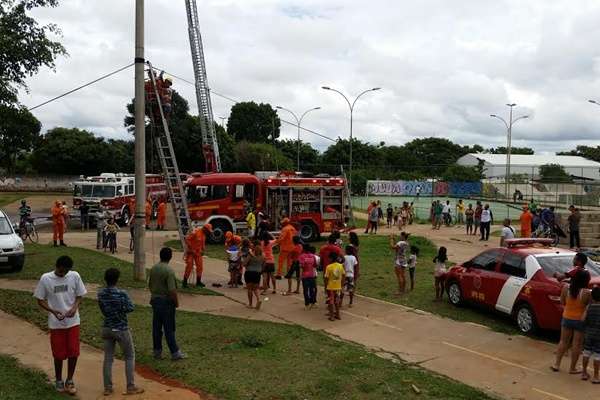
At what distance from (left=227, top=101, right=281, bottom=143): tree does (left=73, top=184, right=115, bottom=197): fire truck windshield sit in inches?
2648

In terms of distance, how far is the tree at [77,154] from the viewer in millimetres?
72688

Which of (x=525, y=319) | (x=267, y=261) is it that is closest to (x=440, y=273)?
(x=525, y=319)

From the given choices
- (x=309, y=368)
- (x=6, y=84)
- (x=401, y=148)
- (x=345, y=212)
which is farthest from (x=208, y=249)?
(x=401, y=148)

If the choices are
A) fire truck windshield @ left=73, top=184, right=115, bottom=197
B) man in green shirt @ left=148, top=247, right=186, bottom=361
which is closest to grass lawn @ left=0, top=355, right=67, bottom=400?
man in green shirt @ left=148, top=247, right=186, bottom=361

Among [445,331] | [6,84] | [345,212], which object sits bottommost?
[445,331]

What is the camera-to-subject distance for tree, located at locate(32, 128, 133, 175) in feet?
238

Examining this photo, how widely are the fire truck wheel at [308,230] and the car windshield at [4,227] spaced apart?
10.7m

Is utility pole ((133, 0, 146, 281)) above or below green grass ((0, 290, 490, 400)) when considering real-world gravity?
above

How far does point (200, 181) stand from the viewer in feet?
73.1

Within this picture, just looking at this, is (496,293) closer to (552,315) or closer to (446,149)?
(552,315)

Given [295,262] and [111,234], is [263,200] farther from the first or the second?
[295,262]

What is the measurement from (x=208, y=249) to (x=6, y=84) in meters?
9.40

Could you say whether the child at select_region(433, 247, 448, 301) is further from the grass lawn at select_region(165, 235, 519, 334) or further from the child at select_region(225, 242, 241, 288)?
the child at select_region(225, 242, 241, 288)

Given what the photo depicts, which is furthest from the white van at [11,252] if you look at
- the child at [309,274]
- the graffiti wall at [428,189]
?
the graffiti wall at [428,189]
